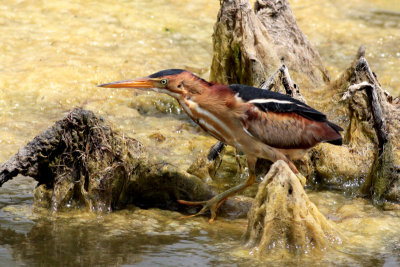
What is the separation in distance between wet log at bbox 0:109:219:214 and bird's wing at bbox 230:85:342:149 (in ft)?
2.84

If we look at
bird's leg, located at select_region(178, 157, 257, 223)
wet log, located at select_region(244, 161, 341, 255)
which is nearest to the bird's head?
bird's leg, located at select_region(178, 157, 257, 223)

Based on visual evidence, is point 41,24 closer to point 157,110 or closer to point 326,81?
point 157,110

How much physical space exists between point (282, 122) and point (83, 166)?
1.62 meters

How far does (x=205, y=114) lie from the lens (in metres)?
5.44

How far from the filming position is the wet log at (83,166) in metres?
5.15

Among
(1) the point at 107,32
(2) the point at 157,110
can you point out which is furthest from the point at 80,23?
(2) the point at 157,110

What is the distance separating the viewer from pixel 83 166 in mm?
5289

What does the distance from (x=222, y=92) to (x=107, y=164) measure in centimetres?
108

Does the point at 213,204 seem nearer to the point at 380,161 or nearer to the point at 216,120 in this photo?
the point at 216,120

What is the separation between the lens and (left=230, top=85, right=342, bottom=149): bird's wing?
211 inches

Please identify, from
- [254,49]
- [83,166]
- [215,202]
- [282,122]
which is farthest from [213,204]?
[254,49]

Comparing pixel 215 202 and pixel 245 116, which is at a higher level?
pixel 245 116

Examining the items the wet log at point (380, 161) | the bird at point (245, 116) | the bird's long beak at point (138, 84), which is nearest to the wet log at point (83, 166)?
the bird's long beak at point (138, 84)

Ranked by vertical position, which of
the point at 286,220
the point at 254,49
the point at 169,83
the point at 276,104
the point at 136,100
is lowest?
the point at 286,220
